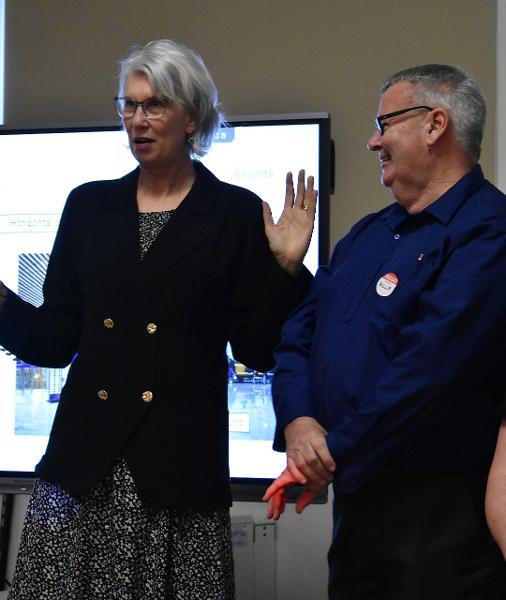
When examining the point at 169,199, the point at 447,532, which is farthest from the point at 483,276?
the point at 169,199

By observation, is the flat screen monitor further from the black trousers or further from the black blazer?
the black trousers

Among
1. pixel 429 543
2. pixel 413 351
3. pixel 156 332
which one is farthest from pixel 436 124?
pixel 429 543

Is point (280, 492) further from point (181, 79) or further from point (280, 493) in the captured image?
point (181, 79)

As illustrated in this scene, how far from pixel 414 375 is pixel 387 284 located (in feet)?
0.74

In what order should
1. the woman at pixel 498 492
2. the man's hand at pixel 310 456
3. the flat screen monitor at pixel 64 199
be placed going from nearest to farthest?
the woman at pixel 498 492 < the man's hand at pixel 310 456 < the flat screen monitor at pixel 64 199

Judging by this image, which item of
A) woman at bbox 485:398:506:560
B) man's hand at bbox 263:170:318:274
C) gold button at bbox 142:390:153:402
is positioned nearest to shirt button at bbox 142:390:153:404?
gold button at bbox 142:390:153:402

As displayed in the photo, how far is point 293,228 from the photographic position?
181cm

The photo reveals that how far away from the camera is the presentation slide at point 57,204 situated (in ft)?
10.00

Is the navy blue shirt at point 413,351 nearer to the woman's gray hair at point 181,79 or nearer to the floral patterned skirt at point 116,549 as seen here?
the floral patterned skirt at point 116,549

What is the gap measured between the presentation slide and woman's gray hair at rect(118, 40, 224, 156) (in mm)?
1239

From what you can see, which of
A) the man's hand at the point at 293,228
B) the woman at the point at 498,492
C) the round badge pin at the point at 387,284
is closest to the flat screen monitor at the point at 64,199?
the man's hand at the point at 293,228

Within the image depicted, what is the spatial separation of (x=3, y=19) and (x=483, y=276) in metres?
2.71

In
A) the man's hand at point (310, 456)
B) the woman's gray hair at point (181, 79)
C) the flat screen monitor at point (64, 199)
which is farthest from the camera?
the flat screen monitor at point (64, 199)

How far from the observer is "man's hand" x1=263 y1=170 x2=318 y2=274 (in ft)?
5.82
